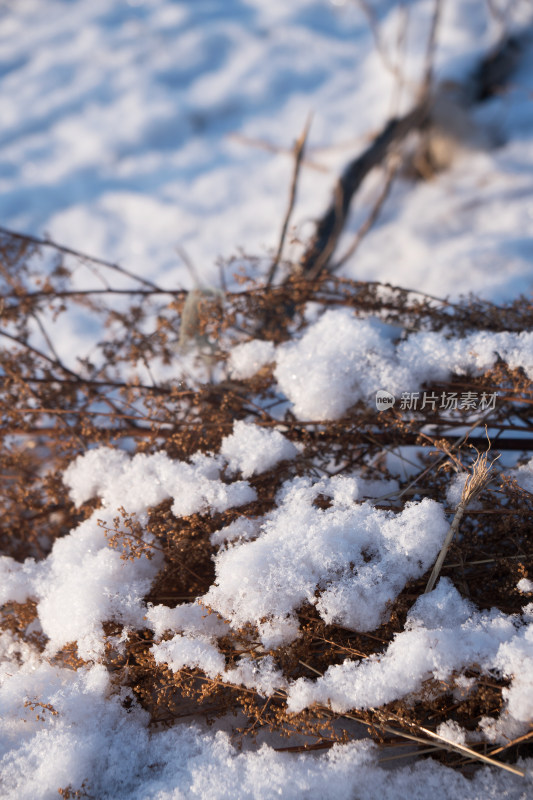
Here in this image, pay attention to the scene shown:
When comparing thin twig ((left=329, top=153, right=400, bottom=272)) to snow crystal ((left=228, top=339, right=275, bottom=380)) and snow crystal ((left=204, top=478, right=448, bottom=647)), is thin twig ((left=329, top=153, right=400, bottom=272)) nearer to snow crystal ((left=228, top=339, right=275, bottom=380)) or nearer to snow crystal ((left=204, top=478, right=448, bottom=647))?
snow crystal ((left=228, top=339, right=275, bottom=380))

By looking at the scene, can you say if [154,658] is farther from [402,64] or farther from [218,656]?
[402,64]

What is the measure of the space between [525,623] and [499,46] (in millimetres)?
3794

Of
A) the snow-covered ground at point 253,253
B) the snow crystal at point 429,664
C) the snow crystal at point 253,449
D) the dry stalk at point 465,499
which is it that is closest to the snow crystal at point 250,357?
the snow-covered ground at point 253,253

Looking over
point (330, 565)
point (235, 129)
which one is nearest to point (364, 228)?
point (235, 129)

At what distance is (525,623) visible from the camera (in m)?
1.11

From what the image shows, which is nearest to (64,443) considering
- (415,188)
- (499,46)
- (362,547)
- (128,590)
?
(128,590)

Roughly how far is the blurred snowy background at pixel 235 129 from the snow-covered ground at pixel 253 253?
16mm

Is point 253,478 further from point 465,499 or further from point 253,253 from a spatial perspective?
point 253,253

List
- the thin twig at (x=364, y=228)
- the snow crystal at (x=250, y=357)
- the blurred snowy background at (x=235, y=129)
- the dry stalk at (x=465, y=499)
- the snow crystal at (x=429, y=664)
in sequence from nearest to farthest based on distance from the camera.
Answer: the snow crystal at (x=429, y=664), the dry stalk at (x=465, y=499), the snow crystal at (x=250, y=357), the thin twig at (x=364, y=228), the blurred snowy background at (x=235, y=129)

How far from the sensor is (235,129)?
3.51 m

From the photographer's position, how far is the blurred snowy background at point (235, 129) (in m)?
2.90

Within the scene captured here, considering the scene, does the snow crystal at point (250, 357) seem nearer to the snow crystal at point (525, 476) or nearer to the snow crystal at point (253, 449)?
the snow crystal at point (253, 449)

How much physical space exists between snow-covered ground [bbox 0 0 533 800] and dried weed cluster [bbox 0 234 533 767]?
4 cm

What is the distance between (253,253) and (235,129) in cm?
121
